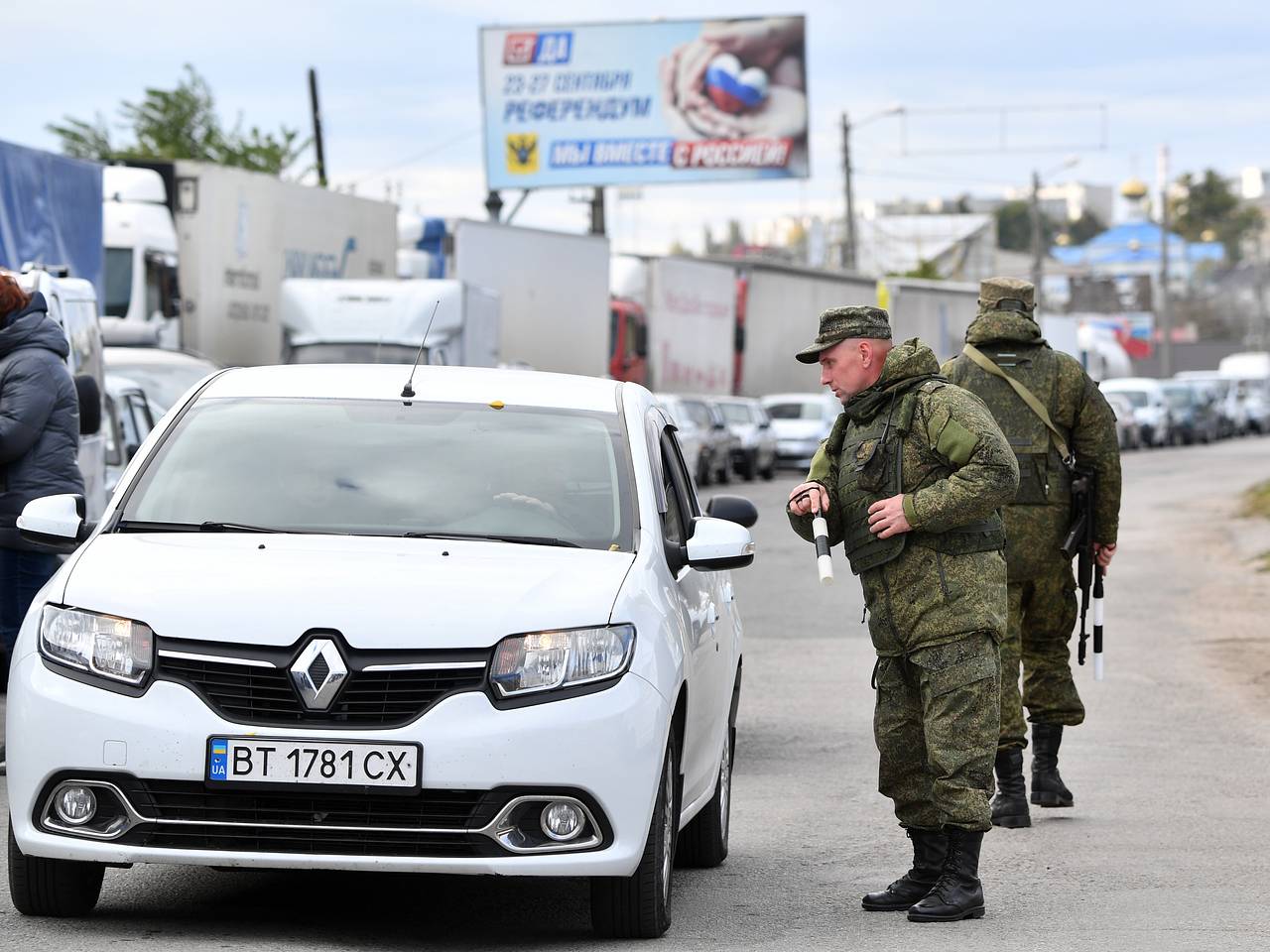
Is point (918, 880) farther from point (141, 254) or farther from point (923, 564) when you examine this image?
point (141, 254)

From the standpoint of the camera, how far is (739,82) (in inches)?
2046

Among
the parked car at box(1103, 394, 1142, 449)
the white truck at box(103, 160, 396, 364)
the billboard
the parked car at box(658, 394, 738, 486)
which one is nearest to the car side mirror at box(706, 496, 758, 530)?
the white truck at box(103, 160, 396, 364)

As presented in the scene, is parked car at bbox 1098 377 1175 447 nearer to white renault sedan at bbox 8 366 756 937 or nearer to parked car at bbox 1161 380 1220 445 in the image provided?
parked car at bbox 1161 380 1220 445

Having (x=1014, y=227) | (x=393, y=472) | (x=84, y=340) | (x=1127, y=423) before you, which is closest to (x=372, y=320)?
(x=84, y=340)

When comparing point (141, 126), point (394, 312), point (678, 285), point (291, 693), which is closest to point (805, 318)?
point (678, 285)

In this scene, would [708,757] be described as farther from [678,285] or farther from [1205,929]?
[678,285]

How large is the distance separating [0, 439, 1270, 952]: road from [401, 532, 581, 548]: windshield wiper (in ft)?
3.27

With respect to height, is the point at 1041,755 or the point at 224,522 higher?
the point at 224,522

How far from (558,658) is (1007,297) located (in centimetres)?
315

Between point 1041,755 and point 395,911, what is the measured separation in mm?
2996

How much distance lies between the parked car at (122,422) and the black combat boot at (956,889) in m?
8.81

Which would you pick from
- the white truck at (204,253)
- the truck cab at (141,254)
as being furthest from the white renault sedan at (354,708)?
the truck cab at (141,254)

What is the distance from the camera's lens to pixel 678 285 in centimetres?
4234

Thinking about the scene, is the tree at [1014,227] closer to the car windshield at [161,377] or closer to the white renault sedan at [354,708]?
the car windshield at [161,377]
